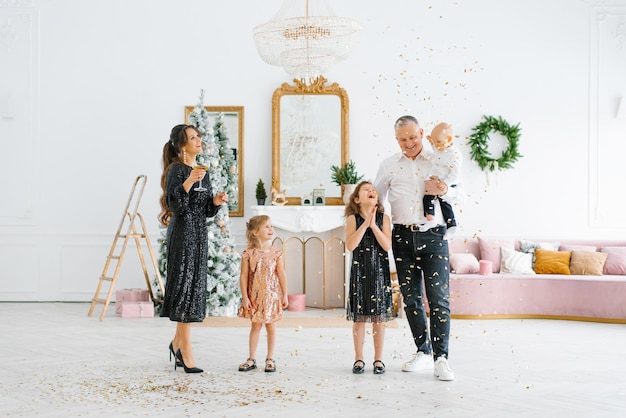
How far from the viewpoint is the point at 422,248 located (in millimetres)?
4602

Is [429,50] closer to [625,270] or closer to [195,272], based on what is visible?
[625,270]

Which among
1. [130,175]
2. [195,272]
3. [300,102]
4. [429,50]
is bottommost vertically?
[195,272]

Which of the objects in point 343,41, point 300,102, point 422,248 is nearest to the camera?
point 422,248

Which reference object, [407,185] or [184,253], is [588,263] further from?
[184,253]

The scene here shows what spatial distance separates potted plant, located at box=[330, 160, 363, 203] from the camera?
8.41m

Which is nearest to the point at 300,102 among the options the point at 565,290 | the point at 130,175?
the point at 130,175

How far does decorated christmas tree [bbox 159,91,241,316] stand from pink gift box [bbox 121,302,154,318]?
392 millimetres

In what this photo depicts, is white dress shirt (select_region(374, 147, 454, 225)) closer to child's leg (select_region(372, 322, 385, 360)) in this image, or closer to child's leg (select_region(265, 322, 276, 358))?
child's leg (select_region(372, 322, 385, 360))

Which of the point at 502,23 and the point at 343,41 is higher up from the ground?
the point at 502,23

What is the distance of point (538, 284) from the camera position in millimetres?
7742

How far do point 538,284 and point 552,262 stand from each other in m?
0.45

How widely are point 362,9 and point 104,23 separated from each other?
3176mm

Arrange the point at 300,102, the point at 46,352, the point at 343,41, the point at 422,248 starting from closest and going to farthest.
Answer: the point at 422,248, the point at 46,352, the point at 343,41, the point at 300,102

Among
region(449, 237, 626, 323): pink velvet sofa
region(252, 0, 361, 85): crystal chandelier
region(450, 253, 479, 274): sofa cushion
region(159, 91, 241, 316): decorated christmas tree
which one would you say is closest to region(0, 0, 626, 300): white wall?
region(449, 237, 626, 323): pink velvet sofa
